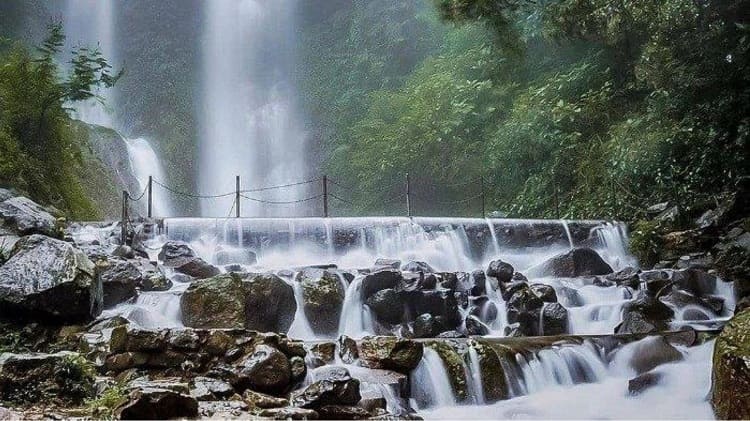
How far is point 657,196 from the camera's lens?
38.8ft

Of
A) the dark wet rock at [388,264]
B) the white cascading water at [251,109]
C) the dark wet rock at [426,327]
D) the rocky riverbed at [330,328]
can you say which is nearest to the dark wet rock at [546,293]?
the rocky riverbed at [330,328]

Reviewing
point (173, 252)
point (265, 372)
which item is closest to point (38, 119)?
point (173, 252)

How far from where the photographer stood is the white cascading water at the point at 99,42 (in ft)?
76.5

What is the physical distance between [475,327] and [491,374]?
1.91 m

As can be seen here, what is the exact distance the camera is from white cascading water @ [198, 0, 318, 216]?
79.5ft

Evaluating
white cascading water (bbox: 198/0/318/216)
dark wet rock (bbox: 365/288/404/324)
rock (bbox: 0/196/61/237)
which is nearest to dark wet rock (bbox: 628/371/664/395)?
dark wet rock (bbox: 365/288/404/324)

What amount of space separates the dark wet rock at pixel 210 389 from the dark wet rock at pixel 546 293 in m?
4.82

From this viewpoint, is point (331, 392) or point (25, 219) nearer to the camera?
point (331, 392)

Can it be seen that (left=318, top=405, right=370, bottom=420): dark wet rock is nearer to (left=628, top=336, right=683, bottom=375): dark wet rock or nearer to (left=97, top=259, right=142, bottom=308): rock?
(left=628, top=336, right=683, bottom=375): dark wet rock

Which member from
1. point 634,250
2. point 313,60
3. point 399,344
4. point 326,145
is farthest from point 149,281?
point 313,60

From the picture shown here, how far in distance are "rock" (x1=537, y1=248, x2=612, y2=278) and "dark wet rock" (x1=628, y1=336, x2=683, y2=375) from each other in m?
3.34

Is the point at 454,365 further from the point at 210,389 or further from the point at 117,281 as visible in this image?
the point at 117,281

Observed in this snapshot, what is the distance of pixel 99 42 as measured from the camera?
26.2 m

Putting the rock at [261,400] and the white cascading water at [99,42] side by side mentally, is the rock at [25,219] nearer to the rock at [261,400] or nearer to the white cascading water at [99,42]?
the rock at [261,400]
